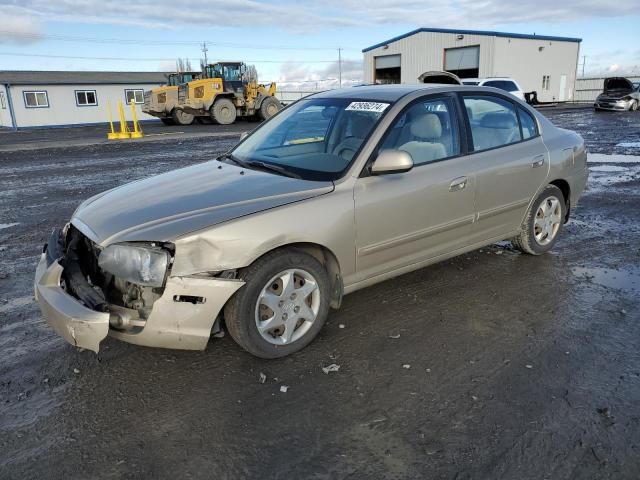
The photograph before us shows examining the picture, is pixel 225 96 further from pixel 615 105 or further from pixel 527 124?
pixel 527 124

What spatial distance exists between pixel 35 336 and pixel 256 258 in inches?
72.1

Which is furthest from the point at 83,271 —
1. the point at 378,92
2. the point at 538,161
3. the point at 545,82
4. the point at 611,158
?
the point at 545,82

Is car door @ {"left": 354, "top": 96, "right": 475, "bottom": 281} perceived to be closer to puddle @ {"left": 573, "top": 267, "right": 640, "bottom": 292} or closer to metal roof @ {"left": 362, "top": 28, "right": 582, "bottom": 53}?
puddle @ {"left": 573, "top": 267, "right": 640, "bottom": 292}

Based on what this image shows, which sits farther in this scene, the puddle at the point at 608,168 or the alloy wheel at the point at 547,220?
the puddle at the point at 608,168

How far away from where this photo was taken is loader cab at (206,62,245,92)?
2664cm

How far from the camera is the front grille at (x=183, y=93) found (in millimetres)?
25967

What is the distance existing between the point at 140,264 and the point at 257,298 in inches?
27.0

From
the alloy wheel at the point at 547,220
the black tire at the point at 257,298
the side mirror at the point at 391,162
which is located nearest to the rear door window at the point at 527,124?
the alloy wheel at the point at 547,220

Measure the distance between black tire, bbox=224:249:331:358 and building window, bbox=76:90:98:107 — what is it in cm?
3801

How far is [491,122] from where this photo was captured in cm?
448

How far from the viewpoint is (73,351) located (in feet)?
11.3

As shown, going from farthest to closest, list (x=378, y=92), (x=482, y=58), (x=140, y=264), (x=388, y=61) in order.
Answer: (x=388, y=61) < (x=482, y=58) < (x=378, y=92) < (x=140, y=264)

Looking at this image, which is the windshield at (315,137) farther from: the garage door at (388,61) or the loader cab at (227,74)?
the garage door at (388,61)

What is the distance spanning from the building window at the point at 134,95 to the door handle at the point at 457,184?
126 ft
